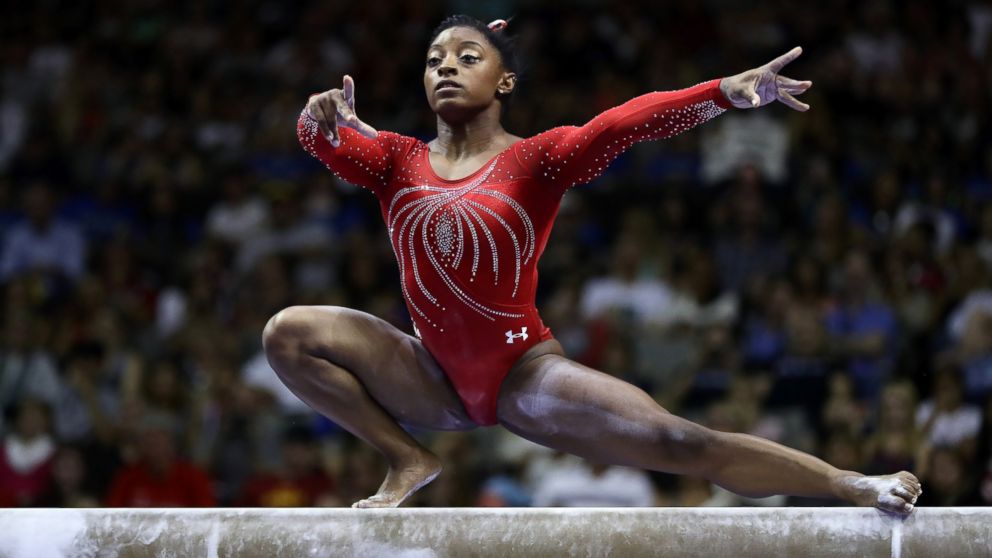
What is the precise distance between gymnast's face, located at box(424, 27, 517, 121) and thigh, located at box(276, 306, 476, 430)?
72 centimetres

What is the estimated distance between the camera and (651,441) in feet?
11.4

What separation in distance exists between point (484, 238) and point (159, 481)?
3.50 m

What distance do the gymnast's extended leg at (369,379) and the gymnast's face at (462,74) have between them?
720mm

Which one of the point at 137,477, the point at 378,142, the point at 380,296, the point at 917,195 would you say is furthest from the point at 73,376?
the point at 917,195

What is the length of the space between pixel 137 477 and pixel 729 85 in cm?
428

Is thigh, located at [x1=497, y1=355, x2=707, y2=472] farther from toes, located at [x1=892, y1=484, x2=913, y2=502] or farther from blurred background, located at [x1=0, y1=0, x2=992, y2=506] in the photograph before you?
blurred background, located at [x1=0, y1=0, x2=992, y2=506]

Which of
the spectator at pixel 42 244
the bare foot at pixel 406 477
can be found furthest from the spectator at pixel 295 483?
the bare foot at pixel 406 477

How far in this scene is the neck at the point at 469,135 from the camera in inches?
152

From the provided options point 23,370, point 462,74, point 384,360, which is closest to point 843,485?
point 384,360

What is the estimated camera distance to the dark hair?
3.95 m

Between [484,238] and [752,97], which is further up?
[752,97]

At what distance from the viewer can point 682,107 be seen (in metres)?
3.48

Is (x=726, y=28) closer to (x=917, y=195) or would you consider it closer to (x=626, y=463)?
(x=917, y=195)

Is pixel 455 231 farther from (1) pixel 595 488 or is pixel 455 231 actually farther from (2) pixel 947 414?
(2) pixel 947 414
